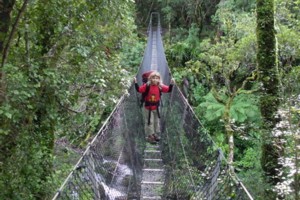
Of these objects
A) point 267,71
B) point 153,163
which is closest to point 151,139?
point 153,163

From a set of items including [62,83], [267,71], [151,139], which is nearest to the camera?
[62,83]

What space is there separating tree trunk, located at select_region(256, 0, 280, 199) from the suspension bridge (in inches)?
31.9

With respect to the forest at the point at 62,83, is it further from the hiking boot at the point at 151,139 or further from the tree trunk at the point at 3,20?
the hiking boot at the point at 151,139

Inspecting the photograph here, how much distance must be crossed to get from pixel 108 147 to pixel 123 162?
0.71 m

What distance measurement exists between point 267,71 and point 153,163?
171 cm

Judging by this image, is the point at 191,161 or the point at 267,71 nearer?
the point at 191,161

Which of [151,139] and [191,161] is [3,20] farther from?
[151,139]

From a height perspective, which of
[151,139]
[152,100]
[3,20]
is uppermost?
[3,20]

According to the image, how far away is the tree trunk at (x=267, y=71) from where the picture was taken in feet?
14.1

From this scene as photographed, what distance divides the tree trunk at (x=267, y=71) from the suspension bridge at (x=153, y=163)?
811 mm

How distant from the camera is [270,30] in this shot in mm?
4336

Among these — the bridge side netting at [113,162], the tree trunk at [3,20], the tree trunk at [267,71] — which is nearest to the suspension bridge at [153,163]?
the bridge side netting at [113,162]

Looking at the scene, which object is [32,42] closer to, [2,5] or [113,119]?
[2,5]

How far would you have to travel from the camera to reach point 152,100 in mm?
5090
